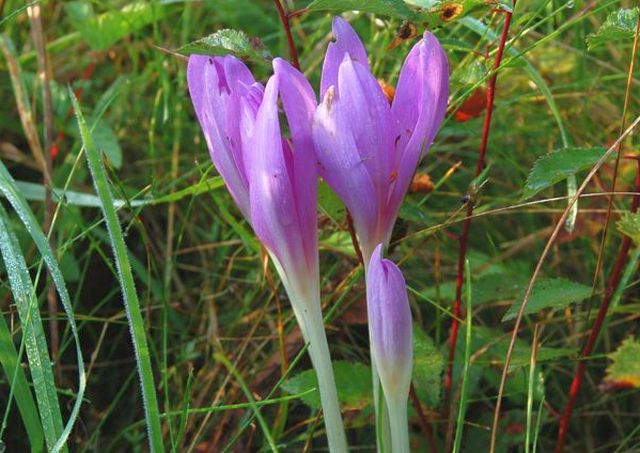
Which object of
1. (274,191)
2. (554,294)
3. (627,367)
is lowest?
(627,367)

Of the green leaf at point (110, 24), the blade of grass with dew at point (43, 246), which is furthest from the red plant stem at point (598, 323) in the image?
the green leaf at point (110, 24)

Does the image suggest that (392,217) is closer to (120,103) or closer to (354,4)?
A: (354,4)

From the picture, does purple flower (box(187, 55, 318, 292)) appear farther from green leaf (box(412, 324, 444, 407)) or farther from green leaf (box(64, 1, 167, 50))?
green leaf (box(64, 1, 167, 50))

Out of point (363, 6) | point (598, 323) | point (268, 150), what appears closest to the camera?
point (268, 150)

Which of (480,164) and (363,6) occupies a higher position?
(363,6)

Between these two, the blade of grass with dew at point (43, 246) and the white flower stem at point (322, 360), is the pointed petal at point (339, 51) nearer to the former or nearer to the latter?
the white flower stem at point (322, 360)

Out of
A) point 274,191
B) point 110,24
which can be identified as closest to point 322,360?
point 274,191

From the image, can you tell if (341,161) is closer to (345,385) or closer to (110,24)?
(345,385)
